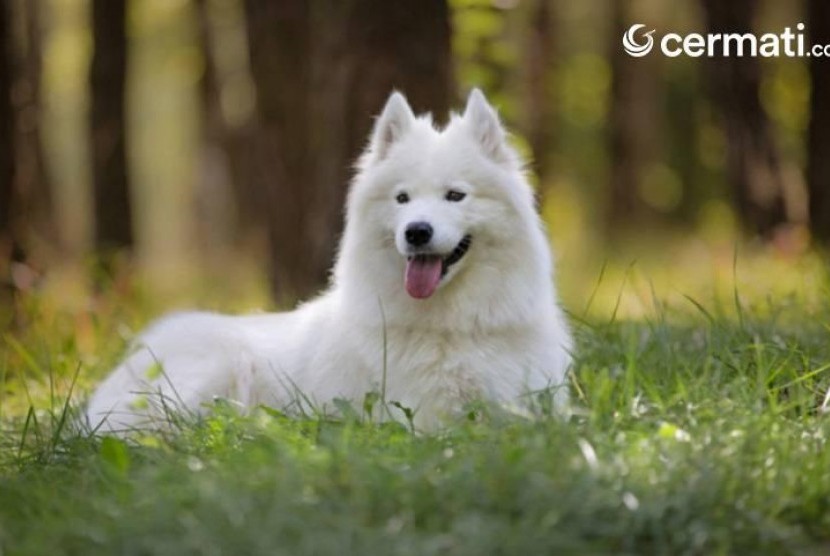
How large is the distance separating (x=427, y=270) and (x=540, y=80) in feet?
50.6

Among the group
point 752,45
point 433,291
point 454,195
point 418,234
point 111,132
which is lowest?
point 433,291

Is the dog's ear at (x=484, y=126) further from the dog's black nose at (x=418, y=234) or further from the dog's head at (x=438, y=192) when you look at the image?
the dog's black nose at (x=418, y=234)

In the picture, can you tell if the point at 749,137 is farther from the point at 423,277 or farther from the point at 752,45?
the point at 423,277

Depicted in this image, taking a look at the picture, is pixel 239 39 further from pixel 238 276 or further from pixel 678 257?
pixel 678 257

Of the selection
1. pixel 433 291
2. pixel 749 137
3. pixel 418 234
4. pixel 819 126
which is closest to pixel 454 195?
pixel 418 234

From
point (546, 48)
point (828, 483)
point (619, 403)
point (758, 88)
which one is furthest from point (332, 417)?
point (546, 48)

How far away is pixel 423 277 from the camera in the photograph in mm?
6062

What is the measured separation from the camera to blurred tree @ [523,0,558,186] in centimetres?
2067

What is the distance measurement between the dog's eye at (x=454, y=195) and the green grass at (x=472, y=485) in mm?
1178

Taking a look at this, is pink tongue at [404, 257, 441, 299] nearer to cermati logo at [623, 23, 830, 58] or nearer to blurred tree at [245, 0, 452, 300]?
blurred tree at [245, 0, 452, 300]

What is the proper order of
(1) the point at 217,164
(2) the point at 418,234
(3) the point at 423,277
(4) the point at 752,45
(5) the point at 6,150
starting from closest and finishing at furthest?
(2) the point at 418,234 → (3) the point at 423,277 → (5) the point at 6,150 → (4) the point at 752,45 → (1) the point at 217,164

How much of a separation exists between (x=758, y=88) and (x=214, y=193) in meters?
10.6

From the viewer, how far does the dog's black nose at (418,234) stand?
232 inches

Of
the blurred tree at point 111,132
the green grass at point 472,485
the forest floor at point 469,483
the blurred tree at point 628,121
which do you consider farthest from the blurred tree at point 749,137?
the green grass at point 472,485
